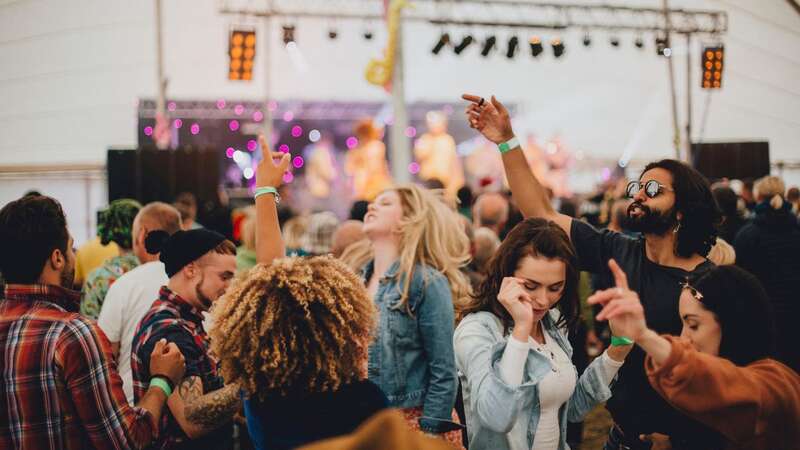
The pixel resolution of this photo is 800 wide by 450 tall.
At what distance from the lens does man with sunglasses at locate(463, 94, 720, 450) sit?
218 centimetres

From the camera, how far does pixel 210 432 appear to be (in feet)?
7.12

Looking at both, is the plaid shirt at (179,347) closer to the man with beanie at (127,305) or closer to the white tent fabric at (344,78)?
the man with beanie at (127,305)

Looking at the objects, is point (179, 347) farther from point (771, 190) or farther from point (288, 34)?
point (288, 34)

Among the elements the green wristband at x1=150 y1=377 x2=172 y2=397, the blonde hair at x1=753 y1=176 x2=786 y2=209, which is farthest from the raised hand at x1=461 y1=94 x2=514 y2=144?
the blonde hair at x1=753 y1=176 x2=786 y2=209

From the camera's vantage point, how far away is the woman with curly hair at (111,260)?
137 inches

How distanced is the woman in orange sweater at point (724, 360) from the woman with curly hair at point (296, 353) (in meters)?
0.59

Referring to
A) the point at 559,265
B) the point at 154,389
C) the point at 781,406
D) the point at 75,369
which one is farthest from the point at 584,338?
the point at 75,369

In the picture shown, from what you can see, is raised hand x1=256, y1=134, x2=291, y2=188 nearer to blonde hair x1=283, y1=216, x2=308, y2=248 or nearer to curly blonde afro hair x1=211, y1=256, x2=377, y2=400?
curly blonde afro hair x1=211, y1=256, x2=377, y2=400

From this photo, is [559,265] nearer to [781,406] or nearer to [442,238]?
[781,406]

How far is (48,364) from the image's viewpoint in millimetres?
1729

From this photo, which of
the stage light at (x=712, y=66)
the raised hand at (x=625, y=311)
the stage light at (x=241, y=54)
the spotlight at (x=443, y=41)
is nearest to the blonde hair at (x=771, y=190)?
the raised hand at (x=625, y=311)

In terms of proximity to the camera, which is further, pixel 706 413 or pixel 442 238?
pixel 442 238

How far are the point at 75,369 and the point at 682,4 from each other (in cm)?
1328

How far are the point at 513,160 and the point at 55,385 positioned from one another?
1.80m
